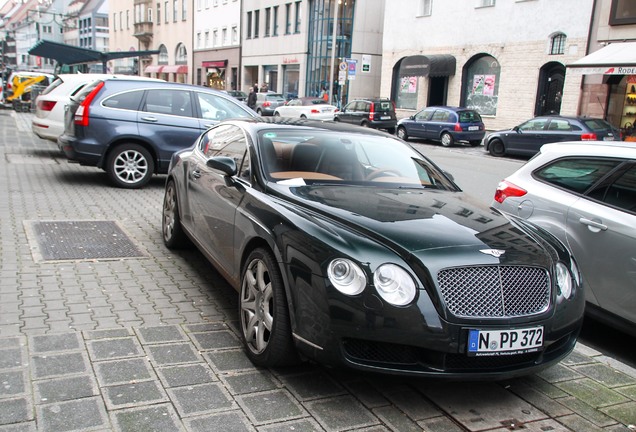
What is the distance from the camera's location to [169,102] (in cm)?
1041

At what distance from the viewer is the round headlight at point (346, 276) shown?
315 cm

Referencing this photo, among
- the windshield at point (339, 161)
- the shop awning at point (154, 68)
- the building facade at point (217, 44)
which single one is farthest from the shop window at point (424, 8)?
the shop awning at point (154, 68)

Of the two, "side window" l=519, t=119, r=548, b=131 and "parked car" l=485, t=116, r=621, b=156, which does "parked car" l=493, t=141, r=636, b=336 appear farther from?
"side window" l=519, t=119, r=548, b=131

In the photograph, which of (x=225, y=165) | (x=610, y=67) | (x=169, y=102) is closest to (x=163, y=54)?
(x=610, y=67)

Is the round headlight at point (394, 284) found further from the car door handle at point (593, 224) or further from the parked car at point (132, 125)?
Result: the parked car at point (132, 125)

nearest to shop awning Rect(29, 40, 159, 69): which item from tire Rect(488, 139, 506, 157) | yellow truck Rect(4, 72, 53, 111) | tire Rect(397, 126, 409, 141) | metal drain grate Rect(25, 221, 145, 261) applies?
yellow truck Rect(4, 72, 53, 111)

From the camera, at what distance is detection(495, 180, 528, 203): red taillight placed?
219 inches

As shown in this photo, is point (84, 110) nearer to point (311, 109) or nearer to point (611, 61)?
point (611, 61)

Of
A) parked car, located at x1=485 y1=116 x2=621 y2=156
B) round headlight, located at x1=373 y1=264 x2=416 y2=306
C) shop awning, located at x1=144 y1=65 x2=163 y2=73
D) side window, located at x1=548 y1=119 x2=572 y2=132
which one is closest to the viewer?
round headlight, located at x1=373 y1=264 x2=416 y2=306

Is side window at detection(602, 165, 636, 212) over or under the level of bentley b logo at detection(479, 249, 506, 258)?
over

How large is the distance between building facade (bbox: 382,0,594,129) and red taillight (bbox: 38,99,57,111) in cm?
2068

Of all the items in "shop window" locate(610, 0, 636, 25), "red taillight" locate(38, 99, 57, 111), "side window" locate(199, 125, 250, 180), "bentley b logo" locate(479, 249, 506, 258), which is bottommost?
"bentley b logo" locate(479, 249, 506, 258)

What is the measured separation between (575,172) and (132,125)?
7.15m

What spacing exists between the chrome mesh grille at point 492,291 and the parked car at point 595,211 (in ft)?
4.34
